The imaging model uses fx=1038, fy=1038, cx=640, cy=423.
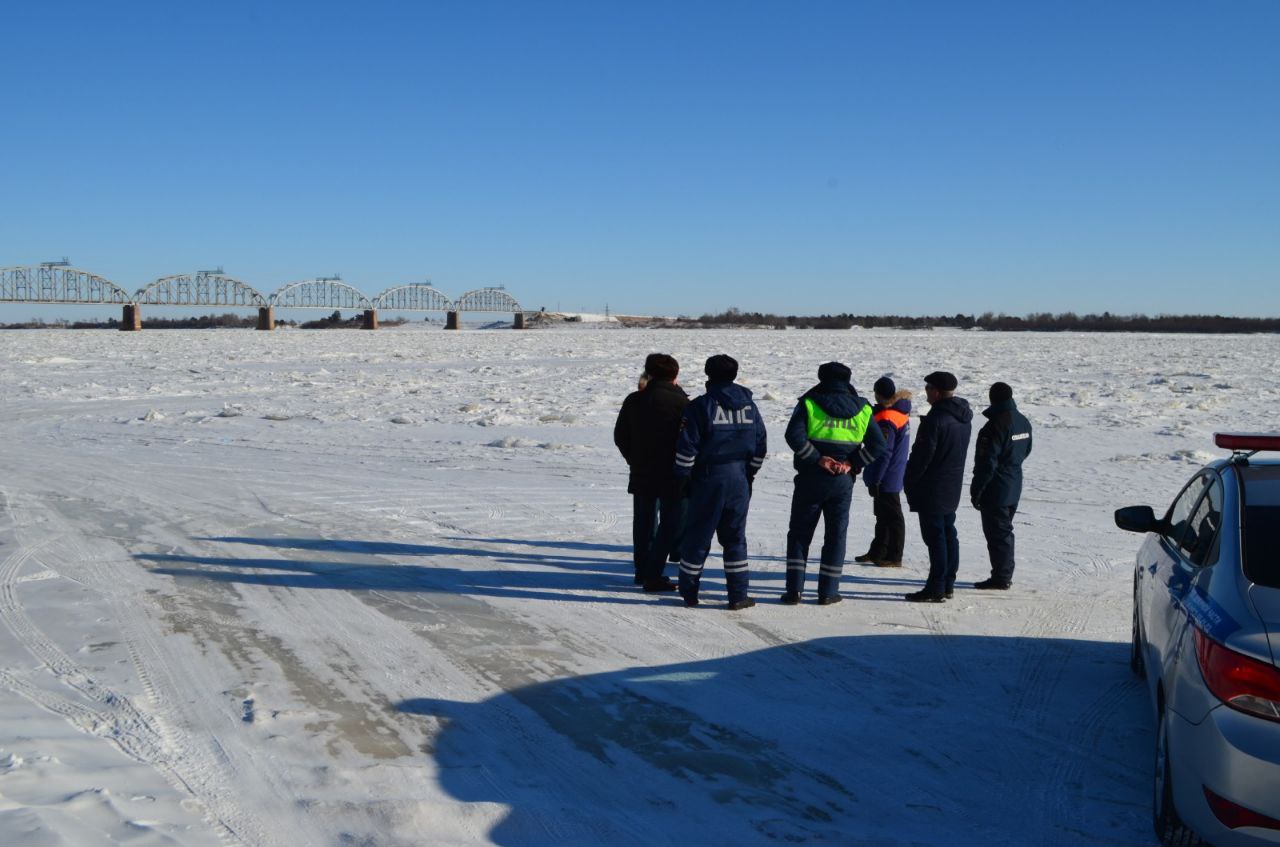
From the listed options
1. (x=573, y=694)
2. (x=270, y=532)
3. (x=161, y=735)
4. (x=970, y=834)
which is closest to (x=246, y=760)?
(x=161, y=735)

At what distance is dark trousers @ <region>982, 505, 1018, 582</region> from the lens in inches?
313

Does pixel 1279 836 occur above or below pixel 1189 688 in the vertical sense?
below

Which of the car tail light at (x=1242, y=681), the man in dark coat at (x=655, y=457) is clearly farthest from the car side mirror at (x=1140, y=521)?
the man in dark coat at (x=655, y=457)

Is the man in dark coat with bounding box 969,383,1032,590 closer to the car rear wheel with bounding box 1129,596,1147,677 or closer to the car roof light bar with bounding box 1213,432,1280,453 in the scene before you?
the car rear wheel with bounding box 1129,596,1147,677

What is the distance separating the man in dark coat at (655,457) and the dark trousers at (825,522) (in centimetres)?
88

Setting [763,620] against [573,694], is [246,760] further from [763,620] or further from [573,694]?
[763,620]

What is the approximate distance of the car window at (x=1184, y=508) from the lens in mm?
5129

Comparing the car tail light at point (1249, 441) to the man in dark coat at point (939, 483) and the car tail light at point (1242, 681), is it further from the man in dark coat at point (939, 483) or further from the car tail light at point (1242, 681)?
the man in dark coat at point (939, 483)

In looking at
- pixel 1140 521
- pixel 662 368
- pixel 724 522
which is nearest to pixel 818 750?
pixel 1140 521

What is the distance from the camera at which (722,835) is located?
13.3ft

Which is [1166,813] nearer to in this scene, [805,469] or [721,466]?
[805,469]

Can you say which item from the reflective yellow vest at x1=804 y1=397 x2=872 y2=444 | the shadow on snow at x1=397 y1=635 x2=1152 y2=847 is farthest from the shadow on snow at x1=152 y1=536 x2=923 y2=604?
the shadow on snow at x1=397 y1=635 x2=1152 y2=847

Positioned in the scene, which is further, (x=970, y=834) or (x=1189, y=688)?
(x=970, y=834)

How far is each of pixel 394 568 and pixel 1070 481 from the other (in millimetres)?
8756
